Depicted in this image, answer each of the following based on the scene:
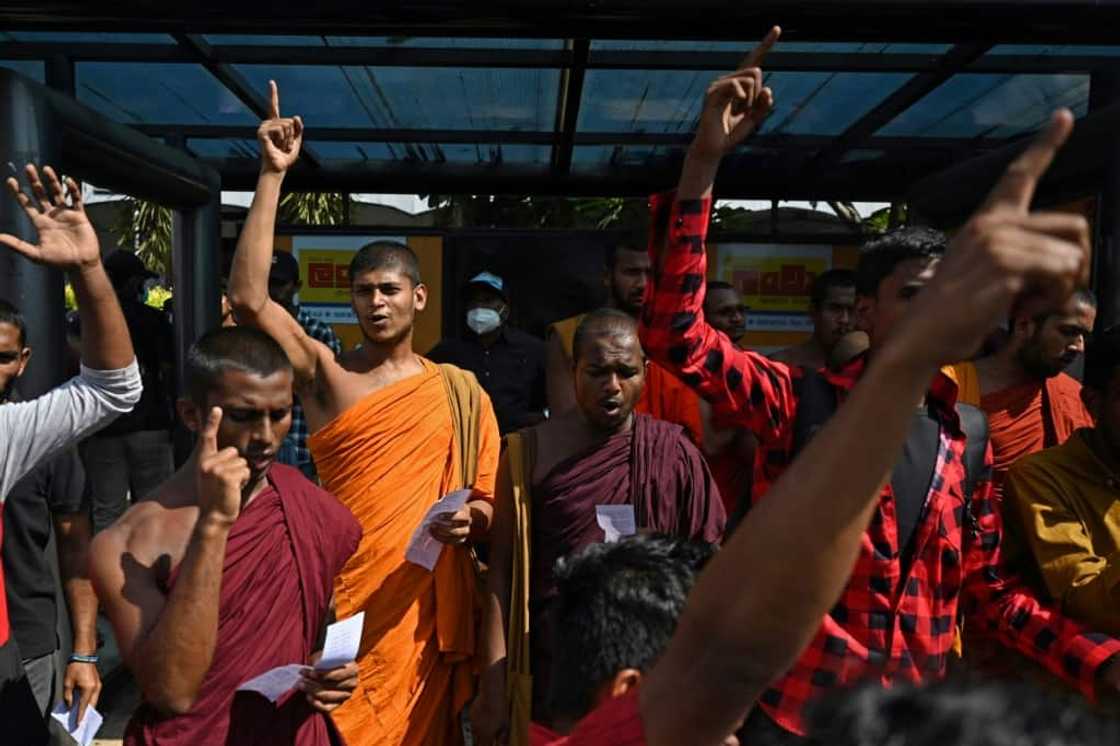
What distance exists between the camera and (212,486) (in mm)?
2133

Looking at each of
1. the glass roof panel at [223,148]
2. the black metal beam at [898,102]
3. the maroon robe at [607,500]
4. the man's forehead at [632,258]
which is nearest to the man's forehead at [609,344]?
the maroon robe at [607,500]

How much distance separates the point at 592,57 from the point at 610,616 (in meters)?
4.67

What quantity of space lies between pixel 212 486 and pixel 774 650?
141 cm

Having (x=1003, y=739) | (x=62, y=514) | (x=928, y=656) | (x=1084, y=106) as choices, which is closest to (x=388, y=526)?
(x=62, y=514)

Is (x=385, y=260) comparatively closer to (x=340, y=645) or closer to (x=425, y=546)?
(x=425, y=546)

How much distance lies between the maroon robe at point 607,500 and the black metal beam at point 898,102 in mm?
3017

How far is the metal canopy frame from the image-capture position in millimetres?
3715

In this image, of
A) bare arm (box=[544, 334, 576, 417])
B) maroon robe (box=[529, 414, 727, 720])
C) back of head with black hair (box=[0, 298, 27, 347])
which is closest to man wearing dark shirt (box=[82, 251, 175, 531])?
bare arm (box=[544, 334, 576, 417])

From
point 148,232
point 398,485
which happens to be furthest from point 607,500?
point 148,232

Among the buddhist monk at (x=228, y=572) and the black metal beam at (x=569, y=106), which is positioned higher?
the black metal beam at (x=569, y=106)

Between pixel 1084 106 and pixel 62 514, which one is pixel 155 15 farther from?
pixel 1084 106

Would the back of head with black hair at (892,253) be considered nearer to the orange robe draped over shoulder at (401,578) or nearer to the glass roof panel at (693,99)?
the orange robe draped over shoulder at (401,578)

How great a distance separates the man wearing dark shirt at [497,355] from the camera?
561 centimetres

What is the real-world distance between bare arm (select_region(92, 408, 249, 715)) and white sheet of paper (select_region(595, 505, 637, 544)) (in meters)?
1.24
